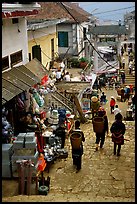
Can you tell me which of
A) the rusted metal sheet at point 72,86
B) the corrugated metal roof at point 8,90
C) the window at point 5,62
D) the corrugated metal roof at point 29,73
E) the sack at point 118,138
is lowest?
the sack at point 118,138

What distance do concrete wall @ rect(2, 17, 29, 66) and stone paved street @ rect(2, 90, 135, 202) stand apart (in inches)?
152

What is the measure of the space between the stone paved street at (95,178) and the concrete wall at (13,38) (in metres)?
3.85

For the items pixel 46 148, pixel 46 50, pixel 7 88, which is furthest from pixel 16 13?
pixel 46 50

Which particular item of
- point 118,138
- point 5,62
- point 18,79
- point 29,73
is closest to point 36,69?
point 29,73

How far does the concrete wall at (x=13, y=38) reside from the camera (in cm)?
1070

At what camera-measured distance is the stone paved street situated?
7007mm

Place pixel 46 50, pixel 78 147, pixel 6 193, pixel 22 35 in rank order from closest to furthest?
pixel 6 193 → pixel 78 147 → pixel 22 35 → pixel 46 50

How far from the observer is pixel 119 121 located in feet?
30.7

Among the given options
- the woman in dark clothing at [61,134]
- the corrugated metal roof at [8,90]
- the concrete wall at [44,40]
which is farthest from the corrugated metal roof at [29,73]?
the concrete wall at [44,40]

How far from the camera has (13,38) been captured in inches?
454

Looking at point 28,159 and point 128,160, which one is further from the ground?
point 28,159

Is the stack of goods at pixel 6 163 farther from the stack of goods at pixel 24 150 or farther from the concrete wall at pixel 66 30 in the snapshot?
the concrete wall at pixel 66 30

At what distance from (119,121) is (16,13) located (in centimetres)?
460

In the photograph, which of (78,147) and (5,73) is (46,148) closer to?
(78,147)
